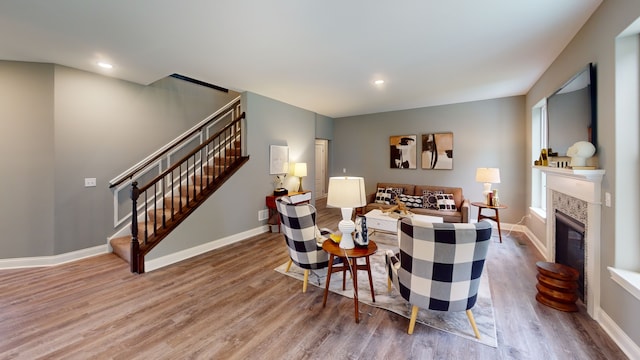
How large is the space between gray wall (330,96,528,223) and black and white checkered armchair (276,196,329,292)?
420 cm

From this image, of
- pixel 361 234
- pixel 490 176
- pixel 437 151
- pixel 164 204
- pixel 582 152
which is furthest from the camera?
pixel 437 151

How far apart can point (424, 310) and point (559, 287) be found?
50.3 inches

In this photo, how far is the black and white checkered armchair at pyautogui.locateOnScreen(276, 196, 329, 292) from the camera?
2.47 metres

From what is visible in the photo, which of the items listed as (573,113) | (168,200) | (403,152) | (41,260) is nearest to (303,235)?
(168,200)

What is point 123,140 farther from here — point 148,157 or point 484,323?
point 484,323

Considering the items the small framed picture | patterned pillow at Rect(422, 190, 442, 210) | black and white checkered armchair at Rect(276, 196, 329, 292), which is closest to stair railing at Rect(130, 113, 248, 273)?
black and white checkered armchair at Rect(276, 196, 329, 292)

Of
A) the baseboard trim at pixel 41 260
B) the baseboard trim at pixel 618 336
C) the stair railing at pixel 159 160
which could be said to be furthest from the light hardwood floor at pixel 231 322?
the stair railing at pixel 159 160

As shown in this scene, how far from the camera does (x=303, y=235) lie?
8.21 ft

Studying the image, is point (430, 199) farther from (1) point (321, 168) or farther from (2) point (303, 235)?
(1) point (321, 168)

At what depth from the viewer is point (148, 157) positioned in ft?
14.1

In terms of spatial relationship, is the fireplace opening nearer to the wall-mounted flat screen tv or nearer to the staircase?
the wall-mounted flat screen tv

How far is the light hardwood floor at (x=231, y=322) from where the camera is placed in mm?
1819

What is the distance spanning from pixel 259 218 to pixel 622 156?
4.65 meters

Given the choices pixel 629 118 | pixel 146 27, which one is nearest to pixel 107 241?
pixel 146 27
